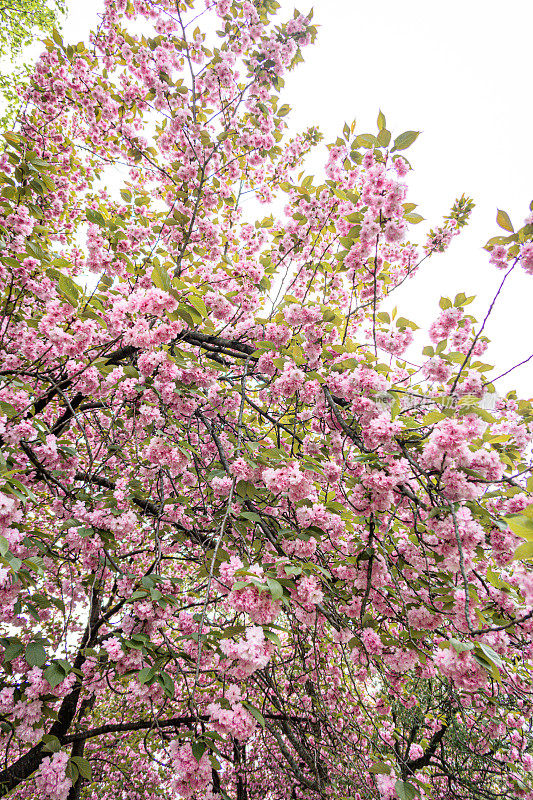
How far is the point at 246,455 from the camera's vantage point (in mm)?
2553

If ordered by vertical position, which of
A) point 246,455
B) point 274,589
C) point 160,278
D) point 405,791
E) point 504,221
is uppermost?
point 504,221

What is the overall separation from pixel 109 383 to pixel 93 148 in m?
4.45

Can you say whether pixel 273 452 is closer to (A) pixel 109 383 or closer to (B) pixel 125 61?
(A) pixel 109 383

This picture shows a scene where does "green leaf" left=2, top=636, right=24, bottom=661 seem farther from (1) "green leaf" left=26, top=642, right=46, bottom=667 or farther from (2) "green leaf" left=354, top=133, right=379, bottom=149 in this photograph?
(2) "green leaf" left=354, top=133, right=379, bottom=149

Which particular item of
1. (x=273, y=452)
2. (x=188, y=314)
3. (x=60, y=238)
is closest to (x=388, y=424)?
(x=273, y=452)

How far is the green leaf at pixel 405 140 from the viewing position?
91.0 inches

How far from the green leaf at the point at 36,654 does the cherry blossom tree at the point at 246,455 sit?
11 mm

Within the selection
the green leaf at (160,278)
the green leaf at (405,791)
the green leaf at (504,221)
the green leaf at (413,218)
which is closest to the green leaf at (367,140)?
the green leaf at (413,218)

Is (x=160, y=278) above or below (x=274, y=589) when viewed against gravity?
above

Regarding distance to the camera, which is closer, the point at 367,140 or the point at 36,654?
the point at 36,654

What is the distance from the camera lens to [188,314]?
2.48 m

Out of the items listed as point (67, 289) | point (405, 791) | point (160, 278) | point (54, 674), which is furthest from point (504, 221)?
point (54, 674)

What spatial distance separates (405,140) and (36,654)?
13.2ft

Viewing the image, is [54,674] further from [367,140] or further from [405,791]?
[367,140]
